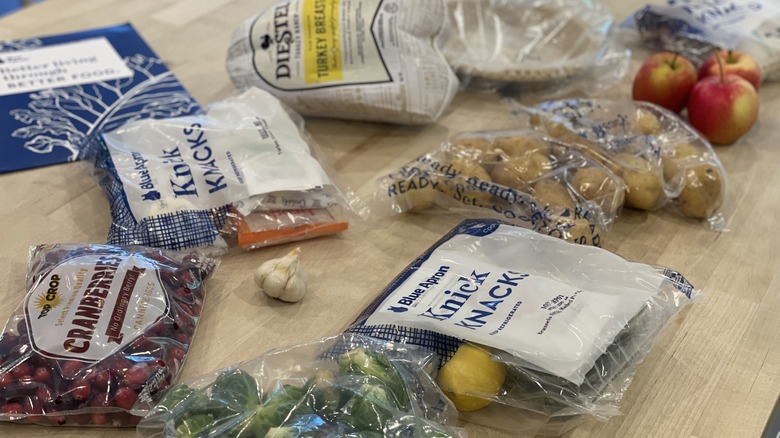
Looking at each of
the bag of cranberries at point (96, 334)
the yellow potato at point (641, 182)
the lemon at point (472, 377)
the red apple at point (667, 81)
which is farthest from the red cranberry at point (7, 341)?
the red apple at point (667, 81)

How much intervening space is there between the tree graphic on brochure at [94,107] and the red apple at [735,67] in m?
0.81

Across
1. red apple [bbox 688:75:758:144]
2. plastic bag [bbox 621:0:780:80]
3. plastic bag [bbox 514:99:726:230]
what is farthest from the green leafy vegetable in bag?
plastic bag [bbox 621:0:780:80]

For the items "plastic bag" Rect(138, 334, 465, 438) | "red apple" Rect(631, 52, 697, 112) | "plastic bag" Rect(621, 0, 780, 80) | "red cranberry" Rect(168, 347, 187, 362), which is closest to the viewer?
"plastic bag" Rect(138, 334, 465, 438)

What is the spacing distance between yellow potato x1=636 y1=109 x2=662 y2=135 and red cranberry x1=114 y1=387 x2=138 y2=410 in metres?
0.78

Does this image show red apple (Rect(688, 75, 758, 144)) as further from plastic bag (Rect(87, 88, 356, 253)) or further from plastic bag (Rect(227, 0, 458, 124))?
plastic bag (Rect(87, 88, 356, 253))

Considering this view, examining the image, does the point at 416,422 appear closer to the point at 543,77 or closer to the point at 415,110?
the point at 415,110

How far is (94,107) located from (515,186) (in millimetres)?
661

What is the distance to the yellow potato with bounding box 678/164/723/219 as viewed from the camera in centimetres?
106

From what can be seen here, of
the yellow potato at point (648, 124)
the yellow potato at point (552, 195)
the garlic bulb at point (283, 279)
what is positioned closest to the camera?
the garlic bulb at point (283, 279)

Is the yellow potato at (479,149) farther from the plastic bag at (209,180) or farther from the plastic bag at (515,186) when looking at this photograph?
the plastic bag at (209,180)

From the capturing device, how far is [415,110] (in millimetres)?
1219

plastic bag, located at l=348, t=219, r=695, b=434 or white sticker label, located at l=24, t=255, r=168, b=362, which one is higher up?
white sticker label, located at l=24, t=255, r=168, b=362

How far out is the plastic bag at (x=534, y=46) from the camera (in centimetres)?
130

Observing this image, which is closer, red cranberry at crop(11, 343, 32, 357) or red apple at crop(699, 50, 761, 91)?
red cranberry at crop(11, 343, 32, 357)
